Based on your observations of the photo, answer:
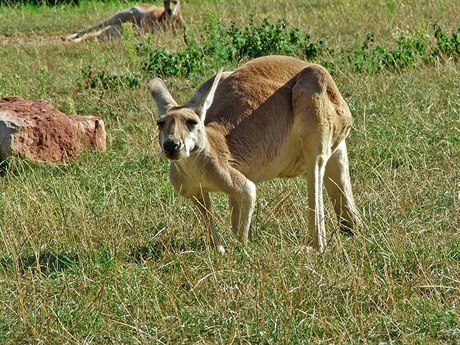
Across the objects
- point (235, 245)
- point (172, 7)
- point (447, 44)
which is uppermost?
point (235, 245)

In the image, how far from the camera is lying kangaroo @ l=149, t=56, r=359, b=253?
20.6ft

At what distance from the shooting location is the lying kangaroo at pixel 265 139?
6.28m

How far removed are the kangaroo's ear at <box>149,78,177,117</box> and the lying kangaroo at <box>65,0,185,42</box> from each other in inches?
318

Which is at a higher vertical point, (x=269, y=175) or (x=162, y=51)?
(x=269, y=175)

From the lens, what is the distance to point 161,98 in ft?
20.9

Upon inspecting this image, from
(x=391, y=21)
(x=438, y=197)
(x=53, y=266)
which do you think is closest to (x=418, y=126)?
(x=438, y=197)

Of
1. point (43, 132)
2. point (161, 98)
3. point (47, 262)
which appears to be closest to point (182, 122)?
point (161, 98)

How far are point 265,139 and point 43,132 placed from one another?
112 inches

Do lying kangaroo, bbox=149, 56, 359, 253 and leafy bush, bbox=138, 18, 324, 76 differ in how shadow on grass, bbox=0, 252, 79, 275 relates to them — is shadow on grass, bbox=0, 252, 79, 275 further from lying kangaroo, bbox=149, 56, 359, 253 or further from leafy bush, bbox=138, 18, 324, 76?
leafy bush, bbox=138, 18, 324, 76

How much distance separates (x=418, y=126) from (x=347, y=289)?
3627mm

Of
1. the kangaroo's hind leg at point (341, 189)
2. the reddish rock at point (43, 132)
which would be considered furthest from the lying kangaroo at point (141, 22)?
the kangaroo's hind leg at point (341, 189)

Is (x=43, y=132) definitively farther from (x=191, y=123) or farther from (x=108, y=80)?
(x=191, y=123)

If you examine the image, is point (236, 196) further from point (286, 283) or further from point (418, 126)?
point (418, 126)

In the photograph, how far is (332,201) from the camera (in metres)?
7.03
